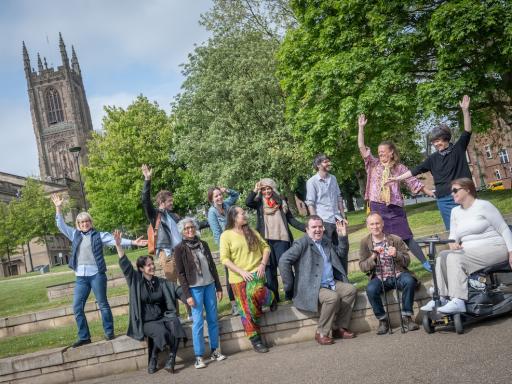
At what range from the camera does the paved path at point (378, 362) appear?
183 inches

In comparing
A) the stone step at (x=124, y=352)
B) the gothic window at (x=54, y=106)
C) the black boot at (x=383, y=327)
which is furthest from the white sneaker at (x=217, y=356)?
the gothic window at (x=54, y=106)

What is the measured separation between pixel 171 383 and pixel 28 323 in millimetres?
5825

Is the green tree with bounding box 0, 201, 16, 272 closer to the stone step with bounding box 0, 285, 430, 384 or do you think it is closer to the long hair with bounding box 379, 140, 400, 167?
the stone step with bounding box 0, 285, 430, 384

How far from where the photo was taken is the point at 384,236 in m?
6.87

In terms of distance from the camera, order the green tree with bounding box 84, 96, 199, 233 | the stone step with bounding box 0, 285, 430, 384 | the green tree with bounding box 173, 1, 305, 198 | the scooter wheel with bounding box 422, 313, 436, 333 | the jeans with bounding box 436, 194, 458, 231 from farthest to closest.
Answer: the green tree with bounding box 84, 96, 199, 233 < the green tree with bounding box 173, 1, 305, 198 < the jeans with bounding box 436, 194, 458, 231 < the stone step with bounding box 0, 285, 430, 384 < the scooter wheel with bounding box 422, 313, 436, 333

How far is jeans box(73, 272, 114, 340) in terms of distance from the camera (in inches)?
288

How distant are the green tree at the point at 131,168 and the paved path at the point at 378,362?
32559mm

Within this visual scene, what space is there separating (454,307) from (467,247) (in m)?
0.77

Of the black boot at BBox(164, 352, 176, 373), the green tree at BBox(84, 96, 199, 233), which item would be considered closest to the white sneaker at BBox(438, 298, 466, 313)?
the black boot at BBox(164, 352, 176, 373)

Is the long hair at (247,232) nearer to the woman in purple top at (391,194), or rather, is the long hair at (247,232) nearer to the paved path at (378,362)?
the paved path at (378,362)

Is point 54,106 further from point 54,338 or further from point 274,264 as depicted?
point 274,264

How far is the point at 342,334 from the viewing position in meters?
6.68

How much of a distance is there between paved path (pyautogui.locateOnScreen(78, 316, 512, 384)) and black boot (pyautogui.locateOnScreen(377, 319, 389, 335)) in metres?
0.10

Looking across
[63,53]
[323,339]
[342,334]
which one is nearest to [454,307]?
[342,334]
